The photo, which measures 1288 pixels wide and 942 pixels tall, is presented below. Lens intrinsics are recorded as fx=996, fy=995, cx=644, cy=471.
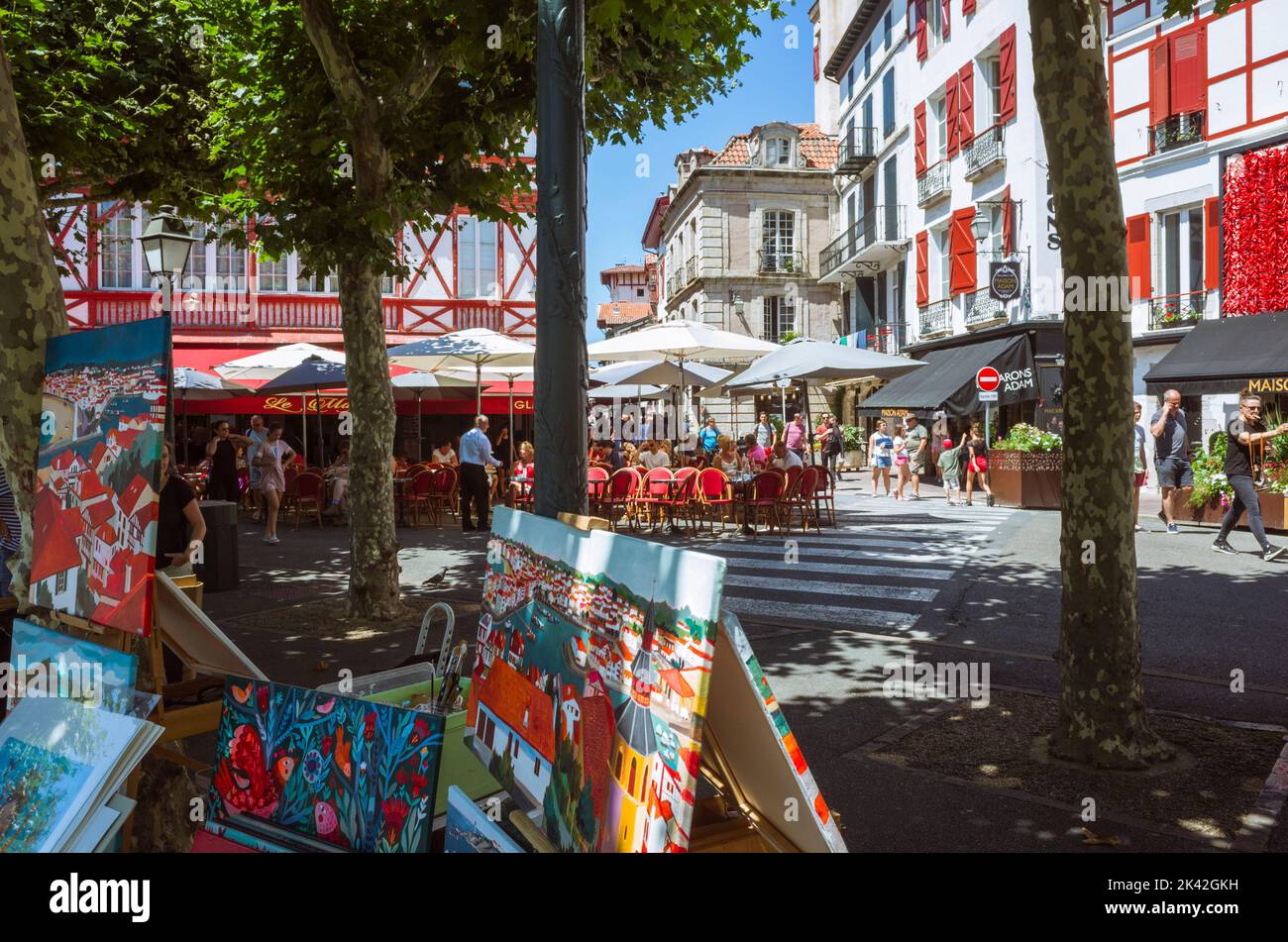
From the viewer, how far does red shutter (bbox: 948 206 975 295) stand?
88.3 feet

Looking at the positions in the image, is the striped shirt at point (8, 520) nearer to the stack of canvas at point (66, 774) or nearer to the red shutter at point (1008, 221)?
the stack of canvas at point (66, 774)

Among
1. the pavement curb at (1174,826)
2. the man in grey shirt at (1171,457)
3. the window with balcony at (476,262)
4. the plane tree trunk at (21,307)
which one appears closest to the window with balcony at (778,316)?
the window with balcony at (476,262)

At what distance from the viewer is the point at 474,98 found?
855 centimetres

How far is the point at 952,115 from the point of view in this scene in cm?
2812

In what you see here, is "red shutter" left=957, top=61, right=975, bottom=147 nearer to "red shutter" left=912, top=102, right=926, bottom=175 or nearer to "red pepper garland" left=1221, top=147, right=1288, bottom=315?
"red shutter" left=912, top=102, right=926, bottom=175

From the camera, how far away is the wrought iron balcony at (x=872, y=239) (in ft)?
107

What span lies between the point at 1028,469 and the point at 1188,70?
32.0 ft

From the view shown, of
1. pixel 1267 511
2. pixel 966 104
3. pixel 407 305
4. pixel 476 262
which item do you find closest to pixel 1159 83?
pixel 966 104

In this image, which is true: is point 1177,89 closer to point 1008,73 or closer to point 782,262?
point 1008,73

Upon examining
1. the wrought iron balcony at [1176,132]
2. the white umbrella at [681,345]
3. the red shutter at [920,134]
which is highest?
the red shutter at [920,134]

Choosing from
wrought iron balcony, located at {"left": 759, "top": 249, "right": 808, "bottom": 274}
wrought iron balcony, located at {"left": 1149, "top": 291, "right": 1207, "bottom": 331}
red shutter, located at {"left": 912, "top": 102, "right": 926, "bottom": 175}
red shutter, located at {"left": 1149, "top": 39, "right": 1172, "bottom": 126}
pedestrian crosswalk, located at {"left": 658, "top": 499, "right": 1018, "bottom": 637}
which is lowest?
pedestrian crosswalk, located at {"left": 658, "top": 499, "right": 1018, "bottom": 637}

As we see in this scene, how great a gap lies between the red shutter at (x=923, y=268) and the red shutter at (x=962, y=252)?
1.88 metres

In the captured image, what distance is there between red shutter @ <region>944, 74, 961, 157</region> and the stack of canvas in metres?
28.6

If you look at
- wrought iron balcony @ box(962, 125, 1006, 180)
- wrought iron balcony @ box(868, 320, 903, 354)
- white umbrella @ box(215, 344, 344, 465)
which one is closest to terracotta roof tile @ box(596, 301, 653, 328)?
wrought iron balcony @ box(868, 320, 903, 354)
